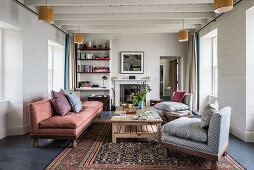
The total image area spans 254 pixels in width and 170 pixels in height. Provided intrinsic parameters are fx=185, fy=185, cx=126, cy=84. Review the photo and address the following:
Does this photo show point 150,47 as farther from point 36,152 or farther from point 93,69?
point 36,152

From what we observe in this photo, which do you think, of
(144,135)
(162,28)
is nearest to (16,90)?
(144,135)

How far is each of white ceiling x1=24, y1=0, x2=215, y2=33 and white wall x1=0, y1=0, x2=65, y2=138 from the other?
0.43 metres

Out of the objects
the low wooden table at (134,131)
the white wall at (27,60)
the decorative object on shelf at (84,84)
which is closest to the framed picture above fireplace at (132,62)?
the decorative object on shelf at (84,84)

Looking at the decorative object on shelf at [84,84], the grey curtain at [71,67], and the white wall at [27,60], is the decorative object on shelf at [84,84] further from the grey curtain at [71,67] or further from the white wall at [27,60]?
the white wall at [27,60]

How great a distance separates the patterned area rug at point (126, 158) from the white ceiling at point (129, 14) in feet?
9.36

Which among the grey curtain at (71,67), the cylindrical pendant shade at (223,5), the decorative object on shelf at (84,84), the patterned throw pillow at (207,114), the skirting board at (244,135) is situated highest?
the cylindrical pendant shade at (223,5)

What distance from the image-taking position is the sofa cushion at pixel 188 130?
7.91ft

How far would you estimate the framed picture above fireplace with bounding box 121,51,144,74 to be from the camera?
22.7ft

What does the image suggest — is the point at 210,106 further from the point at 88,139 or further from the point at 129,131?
the point at 88,139

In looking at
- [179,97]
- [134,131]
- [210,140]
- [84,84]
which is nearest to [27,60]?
[134,131]

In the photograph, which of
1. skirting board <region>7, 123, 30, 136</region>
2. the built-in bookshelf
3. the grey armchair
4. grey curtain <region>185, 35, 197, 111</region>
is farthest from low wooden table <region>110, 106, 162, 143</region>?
the built-in bookshelf

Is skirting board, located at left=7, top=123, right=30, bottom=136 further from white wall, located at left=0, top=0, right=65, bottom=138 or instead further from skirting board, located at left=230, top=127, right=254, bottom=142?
skirting board, located at left=230, top=127, right=254, bottom=142

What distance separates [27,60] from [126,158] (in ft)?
9.68

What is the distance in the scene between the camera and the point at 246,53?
3363 millimetres
